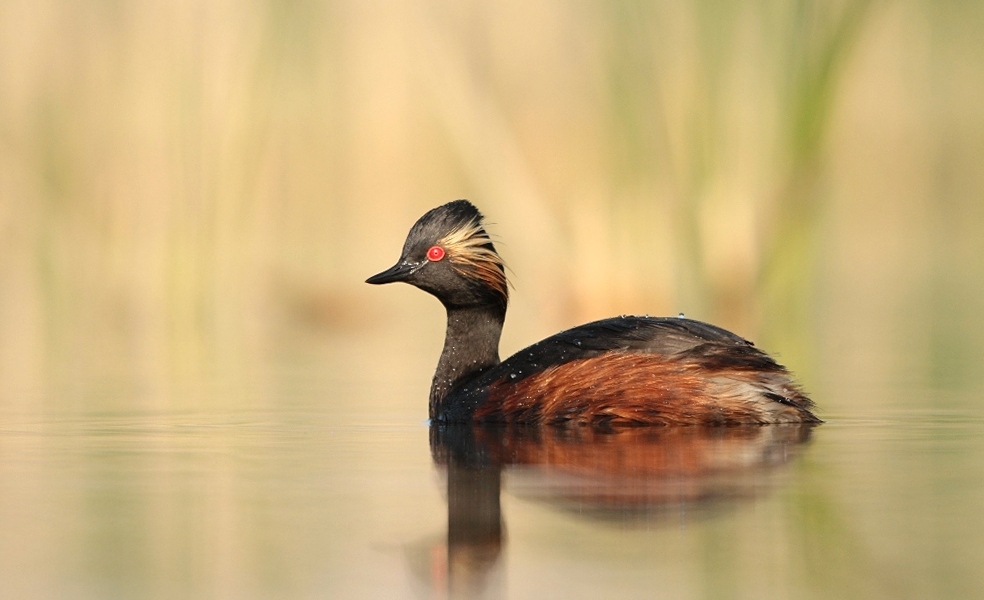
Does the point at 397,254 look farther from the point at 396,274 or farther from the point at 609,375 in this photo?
the point at 609,375

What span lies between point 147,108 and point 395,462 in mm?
10667

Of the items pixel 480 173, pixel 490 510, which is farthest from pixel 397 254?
pixel 490 510

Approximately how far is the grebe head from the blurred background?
0.77 metres

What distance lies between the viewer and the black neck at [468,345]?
29.6 ft

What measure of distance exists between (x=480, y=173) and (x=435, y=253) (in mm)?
4446

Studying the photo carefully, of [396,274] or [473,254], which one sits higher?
[473,254]

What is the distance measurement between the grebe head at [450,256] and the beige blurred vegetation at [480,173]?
151 cm

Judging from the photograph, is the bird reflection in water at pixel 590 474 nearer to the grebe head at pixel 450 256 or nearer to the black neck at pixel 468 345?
the black neck at pixel 468 345

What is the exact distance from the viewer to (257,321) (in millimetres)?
16703

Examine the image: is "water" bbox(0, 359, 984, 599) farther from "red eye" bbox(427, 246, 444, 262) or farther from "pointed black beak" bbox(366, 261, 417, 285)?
"red eye" bbox(427, 246, 444, 262)

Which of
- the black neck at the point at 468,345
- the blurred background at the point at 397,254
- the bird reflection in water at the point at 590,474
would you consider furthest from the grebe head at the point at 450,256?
the bird reflection in water at the point at 590,474

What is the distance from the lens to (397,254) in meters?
19.5

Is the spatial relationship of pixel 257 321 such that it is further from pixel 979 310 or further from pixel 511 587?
pixel 511 587

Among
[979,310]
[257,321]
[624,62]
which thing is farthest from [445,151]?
[624,62]
